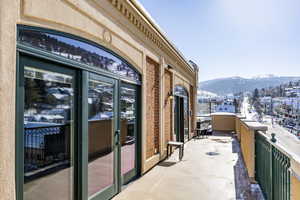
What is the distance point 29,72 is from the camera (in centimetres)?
239

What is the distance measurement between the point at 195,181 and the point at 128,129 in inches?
72.3

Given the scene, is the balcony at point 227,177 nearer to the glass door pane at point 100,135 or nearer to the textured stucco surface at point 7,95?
the glass door pane at point 100,135

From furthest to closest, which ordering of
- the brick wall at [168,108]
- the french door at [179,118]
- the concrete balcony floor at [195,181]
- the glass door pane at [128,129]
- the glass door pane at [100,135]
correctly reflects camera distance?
the french door at [179,118]
the brick wall at [168,108]
the glass door pane at [128,129]
the concrete balcony floor at [195,181]
the glass door pane at [100,135]

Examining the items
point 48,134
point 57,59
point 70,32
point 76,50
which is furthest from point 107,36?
point 48,134

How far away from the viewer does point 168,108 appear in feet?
25.5

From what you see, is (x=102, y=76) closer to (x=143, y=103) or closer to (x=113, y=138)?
(x=113, y=138)

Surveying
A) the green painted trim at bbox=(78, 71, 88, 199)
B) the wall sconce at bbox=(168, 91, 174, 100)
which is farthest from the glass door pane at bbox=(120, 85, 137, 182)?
the wall sconce at bbox=(168, 91, 174, 100)

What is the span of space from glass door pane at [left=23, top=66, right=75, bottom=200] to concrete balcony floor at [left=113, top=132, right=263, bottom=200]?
140 centimetres

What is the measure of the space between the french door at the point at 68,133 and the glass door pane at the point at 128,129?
0.07 feet

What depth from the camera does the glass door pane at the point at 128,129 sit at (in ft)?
15.1

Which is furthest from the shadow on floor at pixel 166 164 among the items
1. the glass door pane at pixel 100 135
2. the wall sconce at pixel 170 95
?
the glass door pane at pixel 100 135

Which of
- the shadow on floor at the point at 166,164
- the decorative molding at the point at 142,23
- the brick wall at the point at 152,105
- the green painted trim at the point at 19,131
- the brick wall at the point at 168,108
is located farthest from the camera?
the brick wall at the point at 168,108

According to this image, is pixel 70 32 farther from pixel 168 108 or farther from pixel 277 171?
pixel 168 108

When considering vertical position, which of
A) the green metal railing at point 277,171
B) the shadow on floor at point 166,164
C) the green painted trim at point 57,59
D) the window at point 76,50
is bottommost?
the shadow on floor at point 166,164
